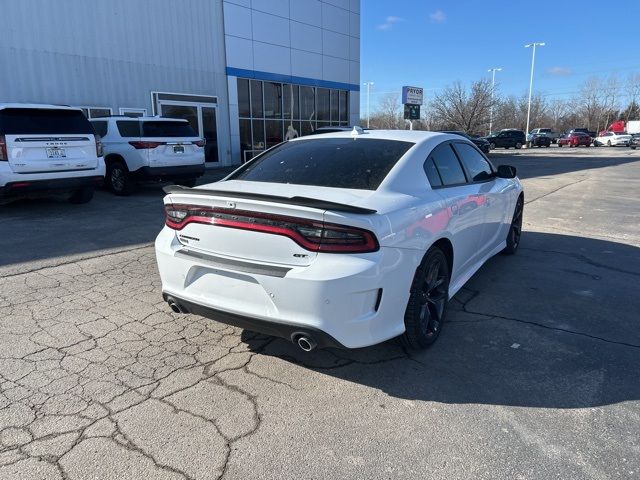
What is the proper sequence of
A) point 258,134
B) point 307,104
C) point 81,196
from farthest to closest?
point 307,104
point 258,134
point 81,196

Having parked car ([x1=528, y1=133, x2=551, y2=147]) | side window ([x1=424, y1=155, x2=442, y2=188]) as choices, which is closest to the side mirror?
side window ([x1=424, y1=155, x2=442, y2=188])

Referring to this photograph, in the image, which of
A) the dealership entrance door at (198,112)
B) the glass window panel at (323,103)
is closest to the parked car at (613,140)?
the glass window panel at (323,103)

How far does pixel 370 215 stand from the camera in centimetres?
288

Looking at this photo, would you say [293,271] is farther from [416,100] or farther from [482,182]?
[416,100]

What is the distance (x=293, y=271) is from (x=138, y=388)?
1283mm

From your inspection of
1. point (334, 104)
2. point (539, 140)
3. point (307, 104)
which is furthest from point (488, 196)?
point (539, 140)

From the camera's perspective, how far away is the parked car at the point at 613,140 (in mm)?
48094

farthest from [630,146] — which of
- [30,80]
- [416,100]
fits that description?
[30,80]

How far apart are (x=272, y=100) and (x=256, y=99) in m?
0.92

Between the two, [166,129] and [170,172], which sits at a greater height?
[166,129]

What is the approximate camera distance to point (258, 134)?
828 inches

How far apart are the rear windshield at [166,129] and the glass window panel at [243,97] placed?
28.7ft

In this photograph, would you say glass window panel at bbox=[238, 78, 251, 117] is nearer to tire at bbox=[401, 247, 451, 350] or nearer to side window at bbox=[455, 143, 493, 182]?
side window at bbox=[455, 143, 493, 182]

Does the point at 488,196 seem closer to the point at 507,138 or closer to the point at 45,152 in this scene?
the point at 45,152
